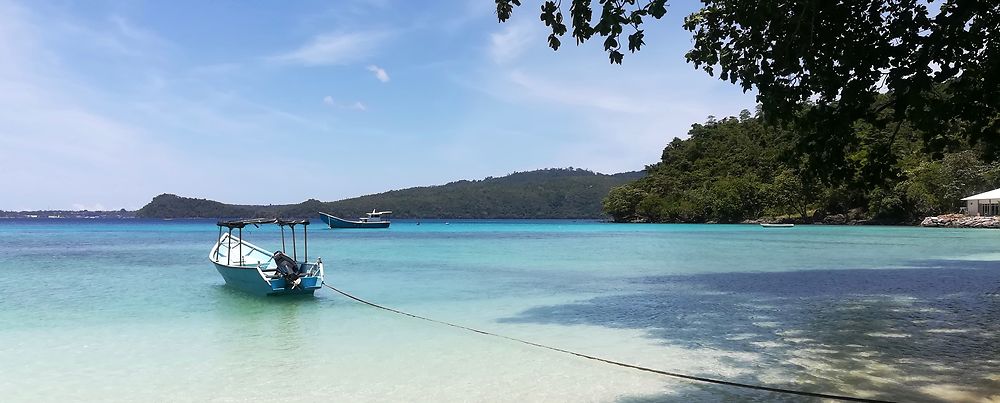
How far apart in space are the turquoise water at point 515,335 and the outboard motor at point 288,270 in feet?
1.43

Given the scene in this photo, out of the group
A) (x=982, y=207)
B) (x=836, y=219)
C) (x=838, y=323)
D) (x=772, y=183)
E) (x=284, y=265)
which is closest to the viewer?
(x=838, y=323)

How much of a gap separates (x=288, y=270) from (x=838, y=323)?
11312mm

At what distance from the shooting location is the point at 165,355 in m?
8.65

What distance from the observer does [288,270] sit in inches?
564

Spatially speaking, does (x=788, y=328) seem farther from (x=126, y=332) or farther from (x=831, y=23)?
(x=126, y=332)

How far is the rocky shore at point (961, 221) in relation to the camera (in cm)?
4701

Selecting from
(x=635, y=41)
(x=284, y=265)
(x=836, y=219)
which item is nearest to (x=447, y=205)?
(x=836, y=219)

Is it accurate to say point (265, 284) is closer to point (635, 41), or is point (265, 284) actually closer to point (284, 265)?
point (284, 265)

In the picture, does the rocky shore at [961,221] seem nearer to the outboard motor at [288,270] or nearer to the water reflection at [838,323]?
the water reflection at [838,323]

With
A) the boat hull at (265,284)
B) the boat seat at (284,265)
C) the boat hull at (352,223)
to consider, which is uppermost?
the boat hull at (352,223)

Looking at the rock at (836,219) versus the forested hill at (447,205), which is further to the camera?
the forested hill at (447,205)

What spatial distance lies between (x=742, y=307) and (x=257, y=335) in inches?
353

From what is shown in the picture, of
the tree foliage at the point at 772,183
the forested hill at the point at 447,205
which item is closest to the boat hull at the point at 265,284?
the tree foliage at the point at 772,183

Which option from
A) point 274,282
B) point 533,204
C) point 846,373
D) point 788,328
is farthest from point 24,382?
point 533,204
